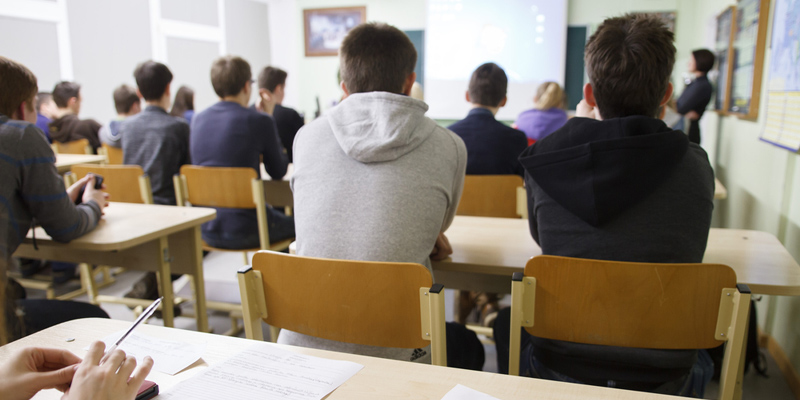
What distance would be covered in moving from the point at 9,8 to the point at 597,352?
512 cm

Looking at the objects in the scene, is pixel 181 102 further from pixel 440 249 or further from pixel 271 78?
pixel 440 249

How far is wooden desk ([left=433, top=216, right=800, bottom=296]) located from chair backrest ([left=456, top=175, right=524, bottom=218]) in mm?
278

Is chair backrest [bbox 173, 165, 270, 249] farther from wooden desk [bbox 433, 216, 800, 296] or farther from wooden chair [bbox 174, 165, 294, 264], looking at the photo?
wooden desk [bbox 433, 216, 800, 296]

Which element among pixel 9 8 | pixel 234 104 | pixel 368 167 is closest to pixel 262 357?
pixel 368 167

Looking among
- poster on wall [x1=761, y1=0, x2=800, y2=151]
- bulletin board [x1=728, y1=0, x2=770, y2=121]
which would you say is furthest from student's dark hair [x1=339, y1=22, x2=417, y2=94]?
bulletin board [x1=728, y1=0, x2=770, y2=121]

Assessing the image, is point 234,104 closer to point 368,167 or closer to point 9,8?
point 368,167

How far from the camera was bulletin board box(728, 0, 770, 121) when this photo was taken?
108 inches

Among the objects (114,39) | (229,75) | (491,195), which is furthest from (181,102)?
(491,195)

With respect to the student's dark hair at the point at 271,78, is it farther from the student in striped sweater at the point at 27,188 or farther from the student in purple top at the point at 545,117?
the student in striped sweater at the point at 27,188

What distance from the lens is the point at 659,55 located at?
1233 millimetres

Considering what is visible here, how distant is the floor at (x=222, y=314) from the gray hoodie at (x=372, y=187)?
119cm

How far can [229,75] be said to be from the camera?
2787 mm

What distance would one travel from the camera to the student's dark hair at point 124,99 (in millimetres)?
3500

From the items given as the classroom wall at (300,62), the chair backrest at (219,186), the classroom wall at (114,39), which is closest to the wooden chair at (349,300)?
the chair backrest at (219,186)
